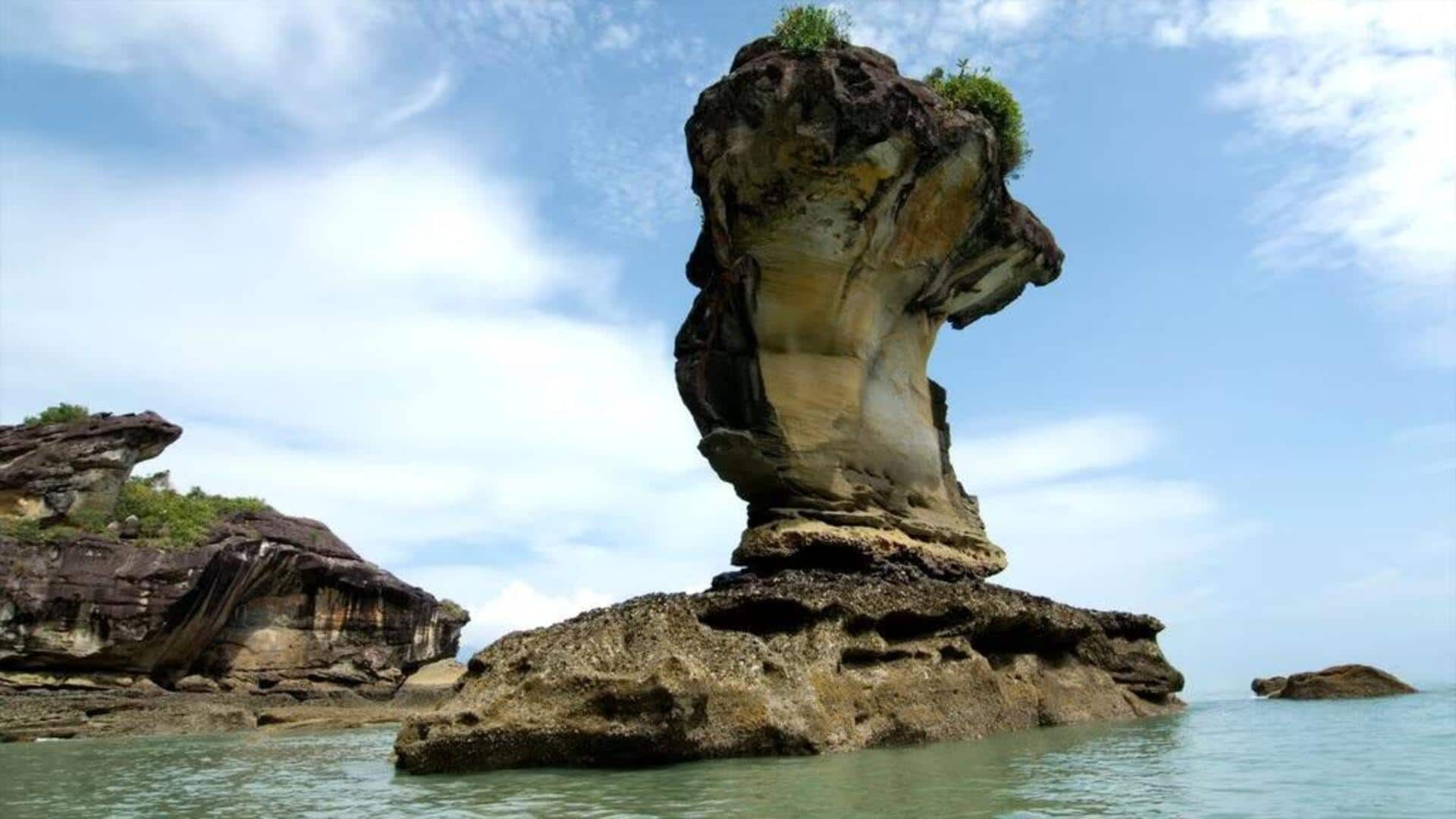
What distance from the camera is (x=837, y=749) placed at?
38.9 feet

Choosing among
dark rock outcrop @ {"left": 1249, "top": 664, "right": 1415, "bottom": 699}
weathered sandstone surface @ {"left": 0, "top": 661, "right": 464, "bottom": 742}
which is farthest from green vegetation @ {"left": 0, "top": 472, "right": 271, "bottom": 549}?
dark rock outcrop @ {"left": 1249, "top": 664, "right": 1415, "bottom": 699}

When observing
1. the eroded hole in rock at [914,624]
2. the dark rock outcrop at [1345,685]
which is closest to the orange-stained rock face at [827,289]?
the eroded hole in rock at [914,624]

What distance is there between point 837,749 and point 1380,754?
17.5ft

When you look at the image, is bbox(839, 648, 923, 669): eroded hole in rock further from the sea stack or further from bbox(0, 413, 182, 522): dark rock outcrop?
bbox(0, 413, 182, 522): dark rock outcrop

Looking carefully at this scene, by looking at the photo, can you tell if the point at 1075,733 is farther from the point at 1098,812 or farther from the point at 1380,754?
the point at 1098,812

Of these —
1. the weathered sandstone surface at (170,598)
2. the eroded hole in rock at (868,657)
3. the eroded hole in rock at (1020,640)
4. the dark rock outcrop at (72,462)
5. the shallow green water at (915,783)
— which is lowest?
the shallow green water at (915,783)

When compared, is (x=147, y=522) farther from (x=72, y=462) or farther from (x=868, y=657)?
(x=868, y=657)

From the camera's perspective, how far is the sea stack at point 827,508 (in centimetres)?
1151

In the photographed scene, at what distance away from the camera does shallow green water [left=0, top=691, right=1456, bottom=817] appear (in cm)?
786

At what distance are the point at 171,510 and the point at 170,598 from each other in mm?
4324

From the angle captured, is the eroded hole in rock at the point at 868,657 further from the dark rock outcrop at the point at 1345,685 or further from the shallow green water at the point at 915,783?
the dark rock outcrop at the point at 1345,685

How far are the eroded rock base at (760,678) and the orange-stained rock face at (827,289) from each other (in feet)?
5.06

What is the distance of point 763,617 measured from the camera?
13.8 meters

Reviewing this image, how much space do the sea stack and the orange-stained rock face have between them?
4 cm
